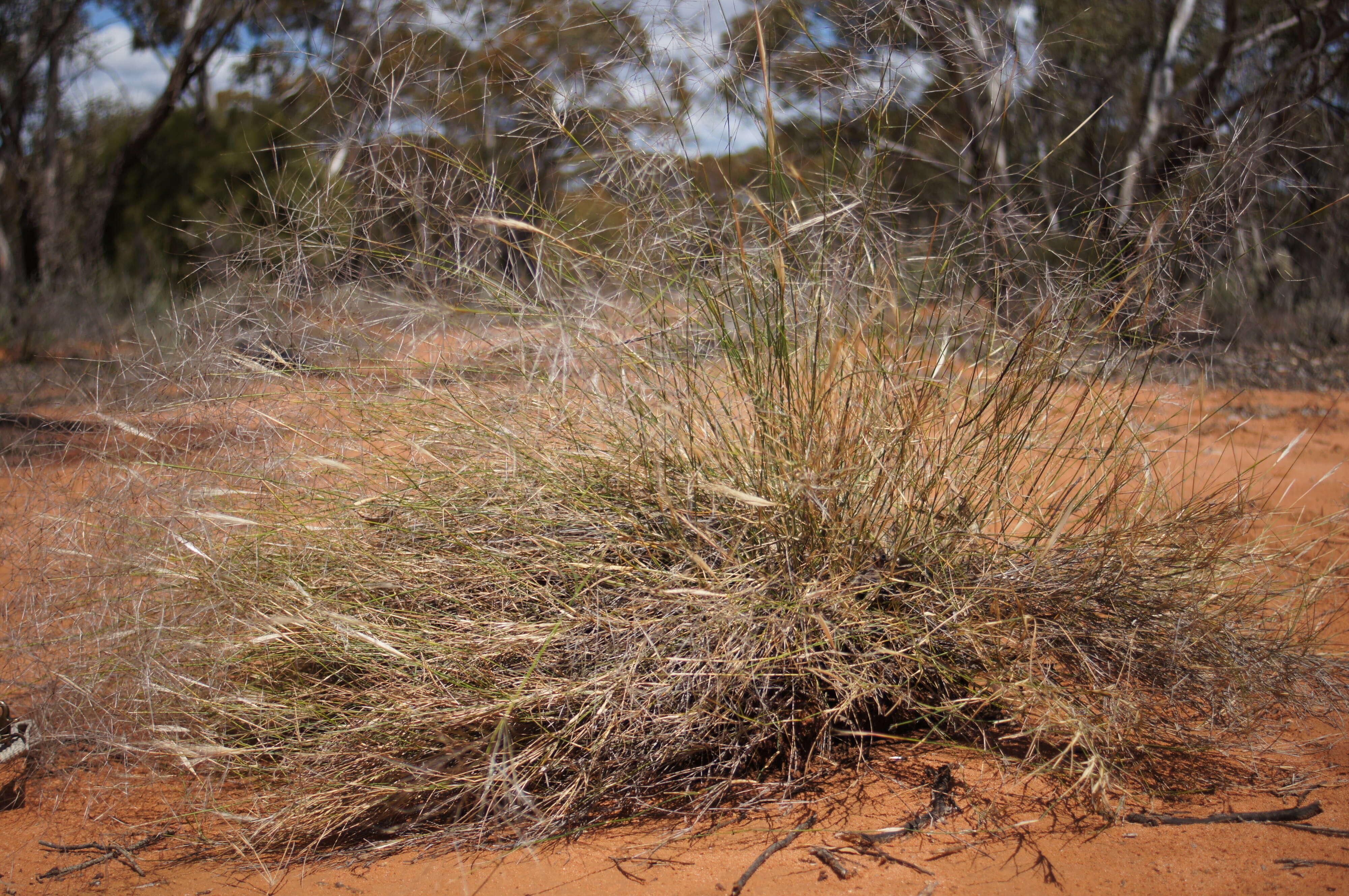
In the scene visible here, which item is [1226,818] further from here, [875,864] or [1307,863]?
[875,864]

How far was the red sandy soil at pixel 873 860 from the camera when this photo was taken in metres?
1.59

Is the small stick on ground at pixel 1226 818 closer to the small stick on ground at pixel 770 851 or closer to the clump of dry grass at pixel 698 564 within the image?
the clump of dry grass at pixel 698 564

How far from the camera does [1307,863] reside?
1.59 meters

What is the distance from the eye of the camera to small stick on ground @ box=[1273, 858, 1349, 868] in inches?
62.2

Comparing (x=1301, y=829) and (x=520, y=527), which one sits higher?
(x=520, y=527)

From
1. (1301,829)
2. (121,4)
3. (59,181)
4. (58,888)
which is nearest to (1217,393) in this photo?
(1301,829)

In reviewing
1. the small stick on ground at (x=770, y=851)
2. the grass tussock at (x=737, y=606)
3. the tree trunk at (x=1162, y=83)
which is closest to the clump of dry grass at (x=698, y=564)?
the grass tussock at (x=737, y=606)

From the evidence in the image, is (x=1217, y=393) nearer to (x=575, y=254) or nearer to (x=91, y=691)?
(x=575, y=254)

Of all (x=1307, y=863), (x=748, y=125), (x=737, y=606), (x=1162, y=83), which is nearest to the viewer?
(x=1307, y=863)

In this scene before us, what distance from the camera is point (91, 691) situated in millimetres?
2148

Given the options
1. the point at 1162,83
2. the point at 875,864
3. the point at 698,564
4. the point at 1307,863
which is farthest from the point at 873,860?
the point at 1162,83

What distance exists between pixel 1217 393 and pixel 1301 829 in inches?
222

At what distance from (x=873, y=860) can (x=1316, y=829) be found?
0.83 m

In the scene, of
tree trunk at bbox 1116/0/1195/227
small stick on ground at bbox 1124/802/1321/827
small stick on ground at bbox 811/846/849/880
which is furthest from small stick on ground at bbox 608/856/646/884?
tree trunk at bbox 1116/0/1195/227
